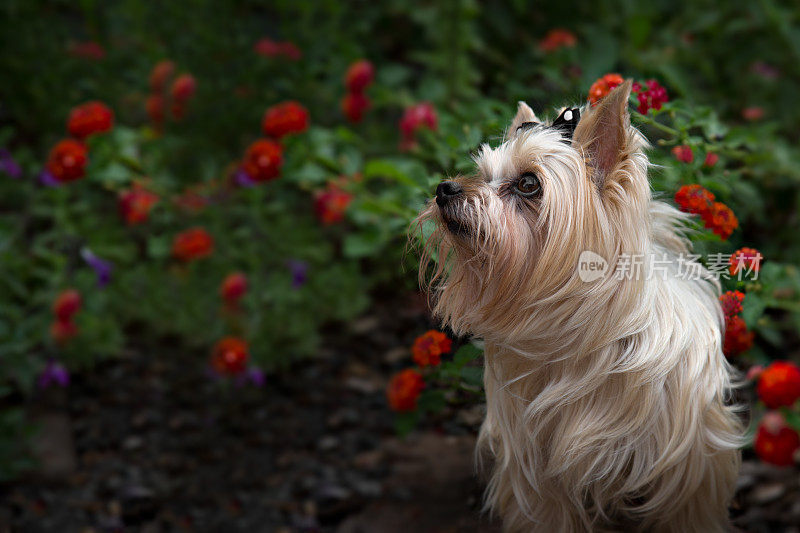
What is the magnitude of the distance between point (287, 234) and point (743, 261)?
250 centimetres

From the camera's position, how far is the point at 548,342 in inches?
68.9

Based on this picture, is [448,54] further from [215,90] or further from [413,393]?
[413,393]

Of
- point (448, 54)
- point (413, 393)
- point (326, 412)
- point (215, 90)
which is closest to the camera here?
point (413, 393)

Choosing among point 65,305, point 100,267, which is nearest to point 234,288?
point 100,267

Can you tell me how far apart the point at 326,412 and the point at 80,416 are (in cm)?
126

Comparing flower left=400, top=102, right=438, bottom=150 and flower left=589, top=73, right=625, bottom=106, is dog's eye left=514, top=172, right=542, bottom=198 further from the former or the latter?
flower left=400, top=102, right=438, bottom=150

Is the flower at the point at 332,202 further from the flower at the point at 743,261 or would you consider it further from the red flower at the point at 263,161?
the flower at the point at 743,261

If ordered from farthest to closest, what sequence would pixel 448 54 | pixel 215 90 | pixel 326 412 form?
pixel 215 90 < pixel 448 54 < pixel 326 412

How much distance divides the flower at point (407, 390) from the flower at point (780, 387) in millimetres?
1170

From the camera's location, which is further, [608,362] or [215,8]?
[215,8]

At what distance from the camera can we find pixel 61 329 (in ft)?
11.3

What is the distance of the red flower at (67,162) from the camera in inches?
129

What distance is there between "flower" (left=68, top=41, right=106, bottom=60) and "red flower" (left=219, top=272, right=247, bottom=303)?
2118 mm

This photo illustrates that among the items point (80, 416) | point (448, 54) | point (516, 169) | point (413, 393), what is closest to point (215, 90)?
point (448, 54)
